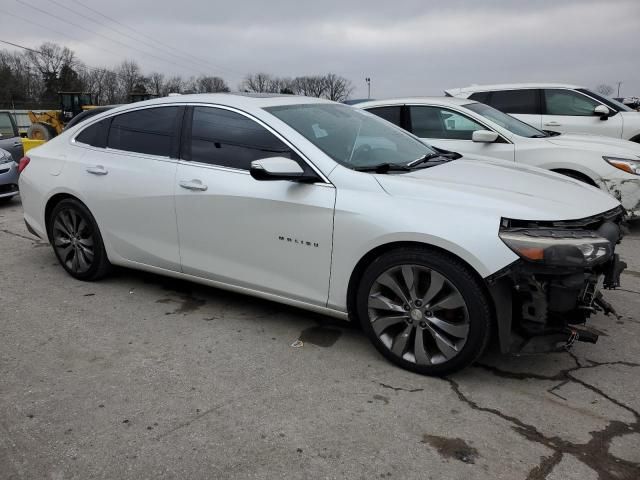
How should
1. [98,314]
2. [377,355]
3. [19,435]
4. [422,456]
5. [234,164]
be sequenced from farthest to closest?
[98,314], [234,164], [377,355], [19,435], [422,456]

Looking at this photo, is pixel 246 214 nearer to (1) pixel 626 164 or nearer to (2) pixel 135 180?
(2) pixel 135 180

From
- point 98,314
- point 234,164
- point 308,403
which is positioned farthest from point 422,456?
point 98,314

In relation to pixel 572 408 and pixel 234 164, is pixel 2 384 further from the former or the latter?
pixel 572 408

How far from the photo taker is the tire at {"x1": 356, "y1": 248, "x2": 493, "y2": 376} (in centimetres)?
287

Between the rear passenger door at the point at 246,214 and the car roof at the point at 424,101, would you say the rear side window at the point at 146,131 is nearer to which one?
the rear passenger door at the point at 246,214

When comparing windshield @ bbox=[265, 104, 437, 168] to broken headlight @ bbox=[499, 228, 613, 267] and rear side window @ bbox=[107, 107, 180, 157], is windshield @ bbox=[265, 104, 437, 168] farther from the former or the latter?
broken headlight @ bbox=[499, 228, 613, 267]

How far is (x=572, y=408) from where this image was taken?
281 centimetres

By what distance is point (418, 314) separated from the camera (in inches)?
120

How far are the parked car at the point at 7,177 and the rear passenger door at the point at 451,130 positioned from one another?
20.8 feet

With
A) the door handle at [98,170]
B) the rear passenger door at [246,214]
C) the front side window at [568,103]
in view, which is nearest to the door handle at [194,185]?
the rear passenger door at [246,214]

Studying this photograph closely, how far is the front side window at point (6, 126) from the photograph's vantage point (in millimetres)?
11352

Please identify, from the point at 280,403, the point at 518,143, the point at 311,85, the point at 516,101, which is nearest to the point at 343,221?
the point at 280,403

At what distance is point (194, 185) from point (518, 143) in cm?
422

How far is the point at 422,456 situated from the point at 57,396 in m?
1.96
